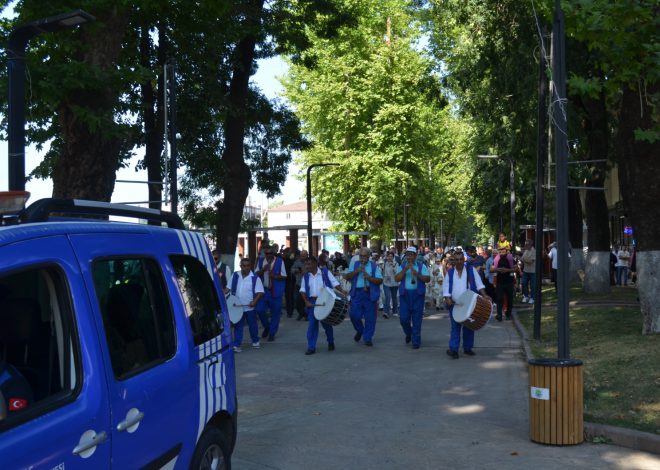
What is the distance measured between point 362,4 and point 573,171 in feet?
61.4

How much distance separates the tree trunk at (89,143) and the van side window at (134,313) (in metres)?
8.24

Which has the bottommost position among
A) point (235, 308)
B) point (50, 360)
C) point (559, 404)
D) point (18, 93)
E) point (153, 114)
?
point (559, 404)

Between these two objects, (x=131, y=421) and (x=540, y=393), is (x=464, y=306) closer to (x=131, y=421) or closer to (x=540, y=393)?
(x=540, y=393)

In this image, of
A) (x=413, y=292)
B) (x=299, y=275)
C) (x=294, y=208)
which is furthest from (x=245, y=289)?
(x=294, y=208)

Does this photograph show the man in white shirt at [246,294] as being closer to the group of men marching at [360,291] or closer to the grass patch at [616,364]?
the group of men marching at [360,291]

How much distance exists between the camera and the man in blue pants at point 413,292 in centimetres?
1552

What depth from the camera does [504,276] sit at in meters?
20.2

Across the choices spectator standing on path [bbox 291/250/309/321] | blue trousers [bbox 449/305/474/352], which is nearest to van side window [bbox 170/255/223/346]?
blue trousers [bbox 449/305/474/352]

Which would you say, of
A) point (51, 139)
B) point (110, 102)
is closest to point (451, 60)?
point (51, 139)

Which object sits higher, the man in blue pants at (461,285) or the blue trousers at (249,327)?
the man in blue pants at (461,285)

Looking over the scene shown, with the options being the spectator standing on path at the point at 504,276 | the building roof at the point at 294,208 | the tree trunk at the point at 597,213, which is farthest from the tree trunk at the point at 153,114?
the building roof at the point at 294,208

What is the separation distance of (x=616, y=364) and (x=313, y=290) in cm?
562

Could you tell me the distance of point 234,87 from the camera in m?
23.3

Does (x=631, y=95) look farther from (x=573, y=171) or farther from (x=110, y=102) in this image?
(x=573, y=171)
